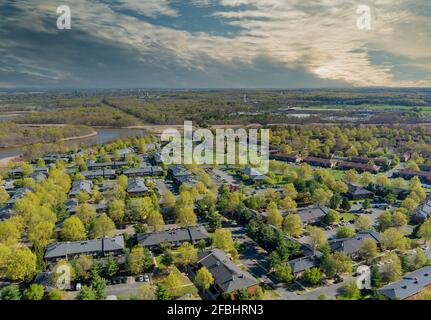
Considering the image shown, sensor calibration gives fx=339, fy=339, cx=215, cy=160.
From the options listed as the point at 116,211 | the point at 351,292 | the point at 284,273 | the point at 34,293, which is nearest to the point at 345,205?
the point at 284,273

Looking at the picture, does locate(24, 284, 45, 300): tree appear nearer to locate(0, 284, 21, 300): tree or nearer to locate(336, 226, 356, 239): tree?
locate(0, 284, 21, 300): tree

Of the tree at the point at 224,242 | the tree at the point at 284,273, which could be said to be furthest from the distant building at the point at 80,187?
the tree at the point at 284,273

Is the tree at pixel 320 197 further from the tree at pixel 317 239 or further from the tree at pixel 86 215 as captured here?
the tree at pixel 86 215

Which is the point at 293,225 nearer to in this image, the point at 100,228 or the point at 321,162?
the point at 100,228

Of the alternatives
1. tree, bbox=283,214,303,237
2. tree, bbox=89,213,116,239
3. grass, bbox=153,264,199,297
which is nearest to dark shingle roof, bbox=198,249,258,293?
grass, bbox=153,264,199,297

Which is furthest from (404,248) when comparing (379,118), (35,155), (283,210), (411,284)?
(379,118)

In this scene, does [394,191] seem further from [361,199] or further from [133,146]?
[133,146]
